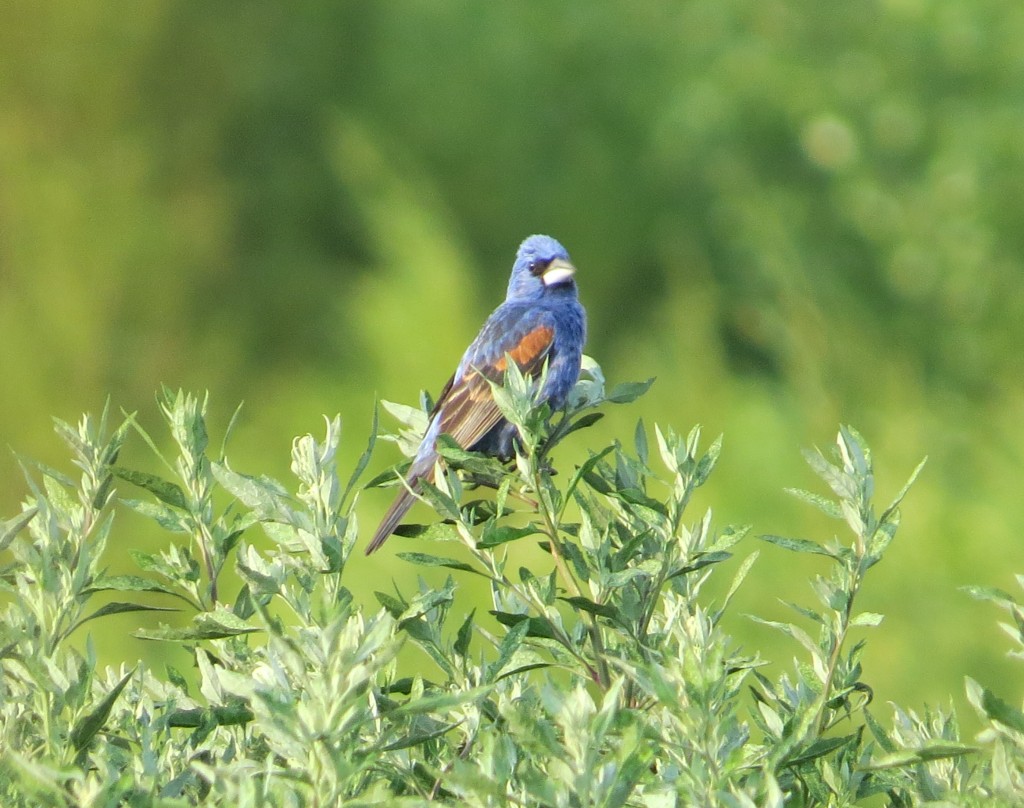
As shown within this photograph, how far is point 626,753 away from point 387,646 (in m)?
0.28

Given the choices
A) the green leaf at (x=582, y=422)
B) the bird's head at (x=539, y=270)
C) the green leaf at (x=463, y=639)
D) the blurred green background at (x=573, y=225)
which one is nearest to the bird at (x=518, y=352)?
the bird's head at (x=539, y=270)

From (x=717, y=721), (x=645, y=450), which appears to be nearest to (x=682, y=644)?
(x=717, y=721)

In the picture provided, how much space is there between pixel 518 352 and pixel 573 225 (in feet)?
30.1

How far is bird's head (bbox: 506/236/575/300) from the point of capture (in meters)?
4.64

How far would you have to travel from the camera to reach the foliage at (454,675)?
154 centimetres

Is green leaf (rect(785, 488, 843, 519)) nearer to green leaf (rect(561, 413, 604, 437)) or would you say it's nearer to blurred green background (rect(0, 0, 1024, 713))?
green leaf (rect(561, 413, 604, 437))

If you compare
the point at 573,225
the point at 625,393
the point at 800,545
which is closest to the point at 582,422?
the point at 625,393

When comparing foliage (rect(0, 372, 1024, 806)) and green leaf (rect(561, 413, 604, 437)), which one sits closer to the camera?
foliage (rect(0, 372, 1024, 806))

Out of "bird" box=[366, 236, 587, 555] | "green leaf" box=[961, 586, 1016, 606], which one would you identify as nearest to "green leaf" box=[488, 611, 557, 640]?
"green leaf" box=[961, 586, 1016, 606]

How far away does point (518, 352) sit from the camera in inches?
168

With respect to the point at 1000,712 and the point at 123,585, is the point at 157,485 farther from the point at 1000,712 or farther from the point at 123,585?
the point at 1000,712

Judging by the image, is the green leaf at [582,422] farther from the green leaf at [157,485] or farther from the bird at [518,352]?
the bird at [518,352]

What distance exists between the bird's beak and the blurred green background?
2.89 metres

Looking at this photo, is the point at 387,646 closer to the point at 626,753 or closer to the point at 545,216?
the point at 626,753
